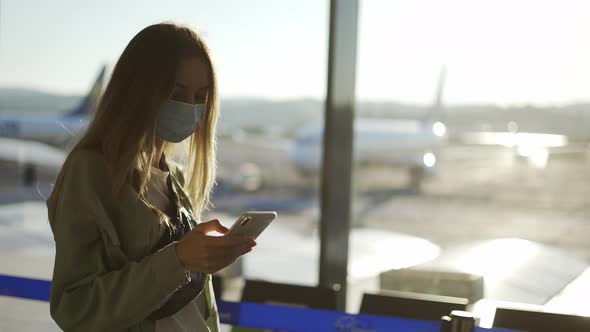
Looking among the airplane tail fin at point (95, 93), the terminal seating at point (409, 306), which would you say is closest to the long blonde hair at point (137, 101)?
the airplane tail fin at point (95, 93)

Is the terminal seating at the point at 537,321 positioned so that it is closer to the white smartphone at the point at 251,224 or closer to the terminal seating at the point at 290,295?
the terminal seating at the point at 290,295

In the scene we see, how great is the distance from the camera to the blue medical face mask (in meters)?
1.44

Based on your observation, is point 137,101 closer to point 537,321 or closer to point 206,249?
point 206,249

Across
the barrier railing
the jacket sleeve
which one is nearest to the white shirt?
the jacket sleeve

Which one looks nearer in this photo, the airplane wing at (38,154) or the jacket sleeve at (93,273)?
the jacket sleeve at (93,273)

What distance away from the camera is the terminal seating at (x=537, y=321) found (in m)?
2.46

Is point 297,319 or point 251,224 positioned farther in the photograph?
point 297,319

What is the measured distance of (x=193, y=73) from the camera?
1.42 metres

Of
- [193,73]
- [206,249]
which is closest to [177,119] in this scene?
[193,73]

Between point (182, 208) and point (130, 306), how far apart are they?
27 centimetres

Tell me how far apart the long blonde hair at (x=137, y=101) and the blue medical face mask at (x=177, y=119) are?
0.22 feet

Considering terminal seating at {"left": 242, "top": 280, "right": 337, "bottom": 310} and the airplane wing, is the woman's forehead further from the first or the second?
the airplane wing

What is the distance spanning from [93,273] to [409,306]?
1.66m

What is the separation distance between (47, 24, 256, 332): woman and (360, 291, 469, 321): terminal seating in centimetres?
140
